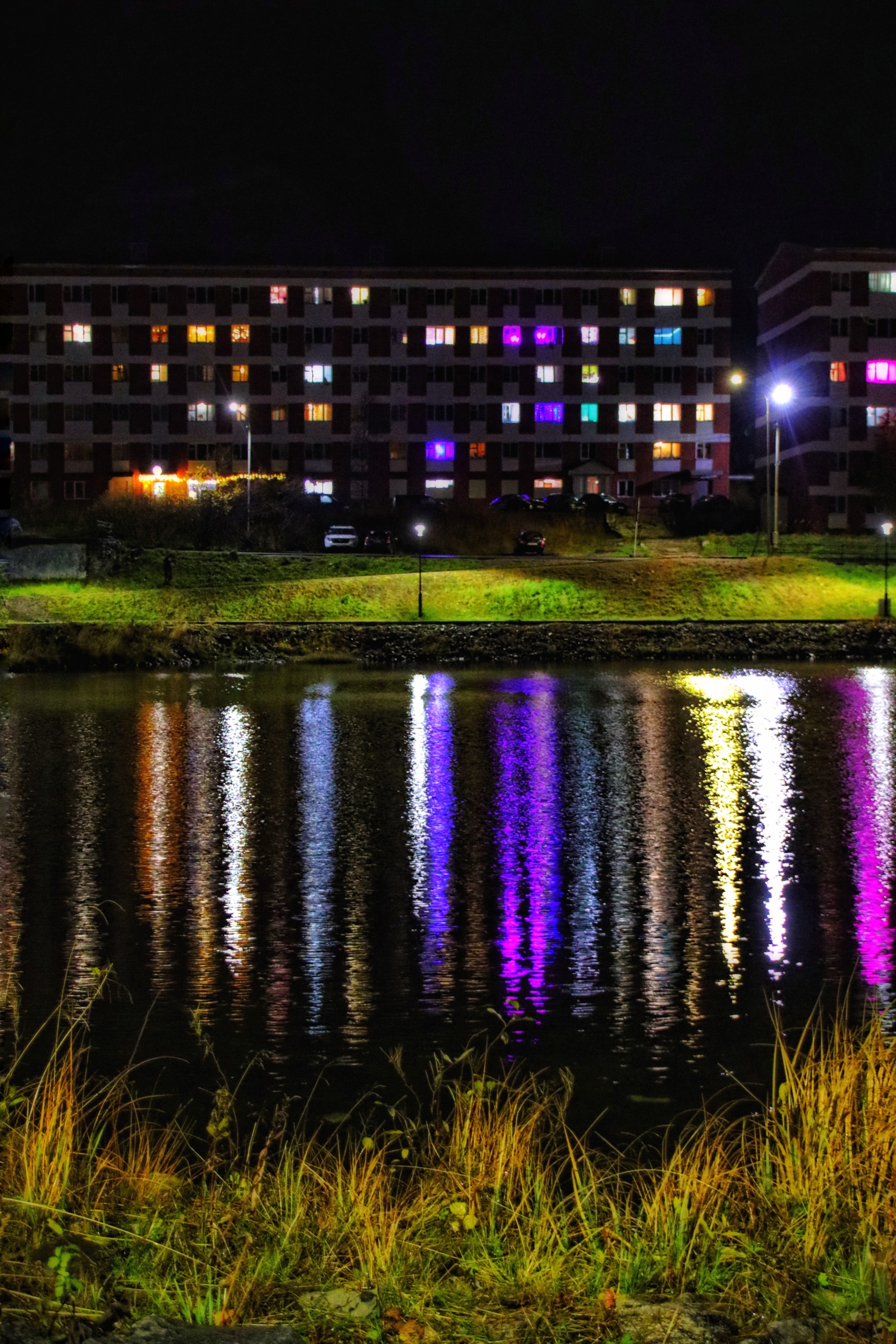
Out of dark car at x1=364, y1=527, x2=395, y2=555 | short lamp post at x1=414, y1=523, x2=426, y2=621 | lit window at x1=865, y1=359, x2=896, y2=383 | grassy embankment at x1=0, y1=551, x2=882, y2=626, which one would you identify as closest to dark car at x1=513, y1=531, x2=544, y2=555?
grassy embankment at x1=0, y1=551, x2=882, y2=626

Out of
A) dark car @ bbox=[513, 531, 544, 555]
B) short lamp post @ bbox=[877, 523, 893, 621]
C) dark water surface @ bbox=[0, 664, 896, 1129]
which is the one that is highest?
dark car @ bbox=[513, 531, 544, 555]

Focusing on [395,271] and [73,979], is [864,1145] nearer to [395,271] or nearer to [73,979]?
[73,979]

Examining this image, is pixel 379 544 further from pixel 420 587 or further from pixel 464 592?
pixel 420 587

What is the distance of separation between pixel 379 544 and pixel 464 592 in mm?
12909

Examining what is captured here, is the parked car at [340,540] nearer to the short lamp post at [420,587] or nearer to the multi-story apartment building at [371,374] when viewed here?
the short lamp post at [420,587]

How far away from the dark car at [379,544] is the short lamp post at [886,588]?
21.5m

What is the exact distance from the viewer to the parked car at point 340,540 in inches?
2689

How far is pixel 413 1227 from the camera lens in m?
6.04

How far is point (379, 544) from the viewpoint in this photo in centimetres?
6775

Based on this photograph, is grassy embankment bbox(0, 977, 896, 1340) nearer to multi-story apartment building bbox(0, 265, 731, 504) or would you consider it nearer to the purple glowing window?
multi-story apartment building bbox(0, 265, 731, 504)

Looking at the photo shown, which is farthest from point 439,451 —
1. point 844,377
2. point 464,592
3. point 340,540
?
point 464,592

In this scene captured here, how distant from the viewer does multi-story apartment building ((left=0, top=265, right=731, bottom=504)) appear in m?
97.1

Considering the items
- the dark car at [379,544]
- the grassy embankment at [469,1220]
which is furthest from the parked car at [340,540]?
the grassy embankment at [469,1220]

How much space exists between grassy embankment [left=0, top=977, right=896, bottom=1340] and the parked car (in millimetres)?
60925
